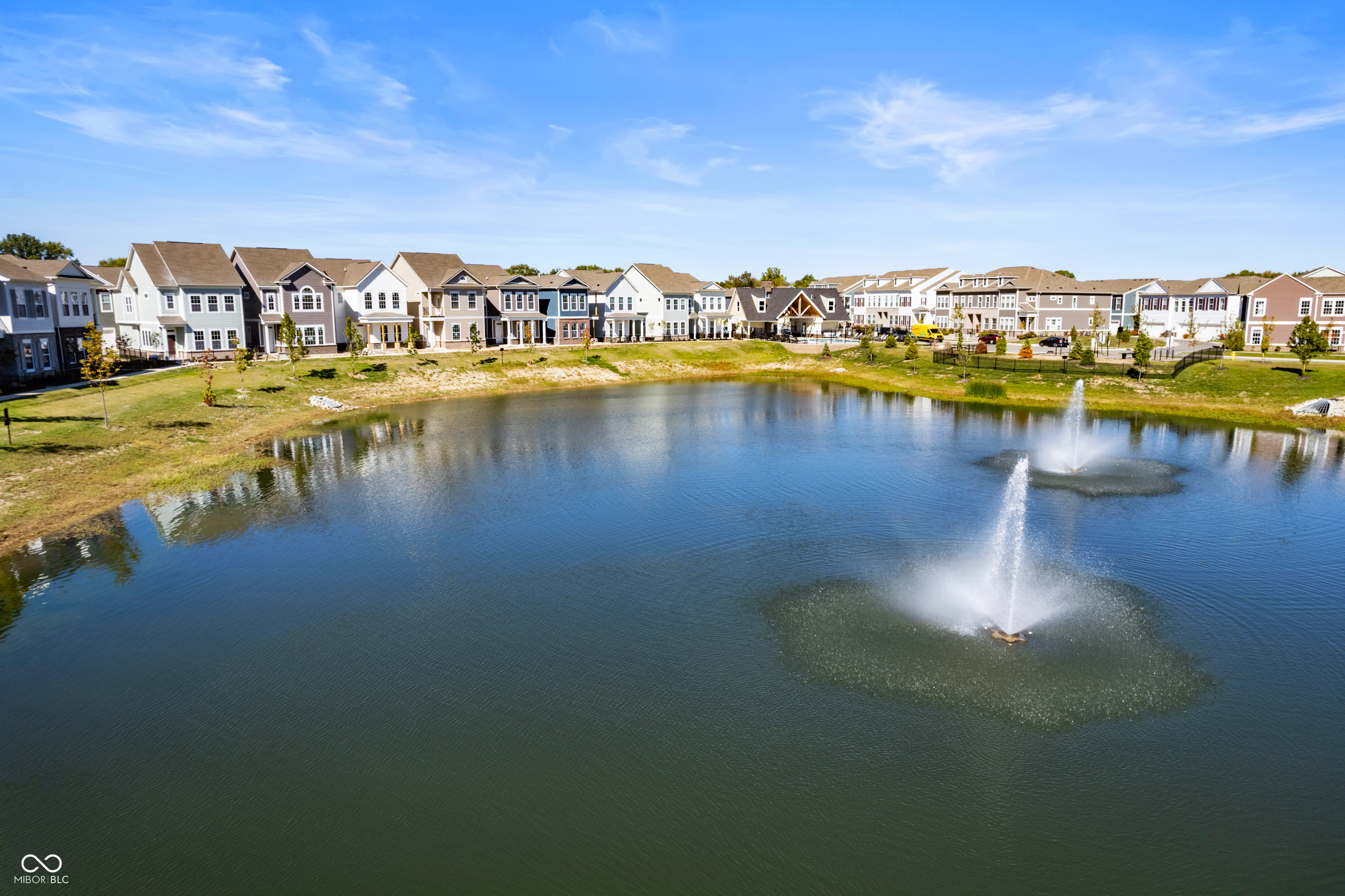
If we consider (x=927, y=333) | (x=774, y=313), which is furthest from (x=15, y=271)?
(x=927, y=333)

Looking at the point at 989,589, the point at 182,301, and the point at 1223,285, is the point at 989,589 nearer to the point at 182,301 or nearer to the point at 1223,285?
the point at 182,301

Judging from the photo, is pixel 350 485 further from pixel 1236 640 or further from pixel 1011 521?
pixel 1236 640

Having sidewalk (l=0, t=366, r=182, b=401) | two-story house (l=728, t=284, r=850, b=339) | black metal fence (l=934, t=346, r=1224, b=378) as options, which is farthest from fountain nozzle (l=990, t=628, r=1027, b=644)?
two-story house (l=728, t=284, r=850, b=339)

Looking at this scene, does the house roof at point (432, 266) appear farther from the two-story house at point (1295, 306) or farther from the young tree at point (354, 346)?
the two-story house at point (1295, 306)

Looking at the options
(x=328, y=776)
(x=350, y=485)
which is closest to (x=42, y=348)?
(x=350, y=485)

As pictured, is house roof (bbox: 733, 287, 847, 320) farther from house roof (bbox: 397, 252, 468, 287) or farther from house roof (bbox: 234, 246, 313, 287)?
house roof (bbox: 234, 246, 313, 287)
